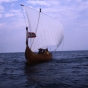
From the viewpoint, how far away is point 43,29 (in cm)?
3531

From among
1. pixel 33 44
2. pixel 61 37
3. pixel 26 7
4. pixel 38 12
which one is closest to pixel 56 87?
pixel 33 44

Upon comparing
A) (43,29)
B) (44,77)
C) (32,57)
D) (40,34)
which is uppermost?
(43,29)

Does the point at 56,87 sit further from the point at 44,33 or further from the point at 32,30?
the point at 44,33

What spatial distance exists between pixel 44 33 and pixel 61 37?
7.93 meters

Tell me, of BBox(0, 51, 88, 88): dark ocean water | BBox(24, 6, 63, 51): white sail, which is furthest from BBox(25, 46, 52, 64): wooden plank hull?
BBox(0, 51, 88, 88): dark ocean water

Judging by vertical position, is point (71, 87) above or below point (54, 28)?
below

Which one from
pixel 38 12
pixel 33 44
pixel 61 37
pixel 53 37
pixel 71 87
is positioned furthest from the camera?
pixel 61 37

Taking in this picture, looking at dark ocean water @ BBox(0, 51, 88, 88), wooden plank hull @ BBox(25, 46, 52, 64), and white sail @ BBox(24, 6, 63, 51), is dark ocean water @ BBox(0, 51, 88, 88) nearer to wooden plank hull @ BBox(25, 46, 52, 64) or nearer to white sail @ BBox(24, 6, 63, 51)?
wooden plank hull @ BBox(25, 46, 52, 64)

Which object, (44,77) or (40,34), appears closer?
(44,77)

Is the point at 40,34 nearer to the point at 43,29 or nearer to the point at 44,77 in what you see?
the point at 43,29

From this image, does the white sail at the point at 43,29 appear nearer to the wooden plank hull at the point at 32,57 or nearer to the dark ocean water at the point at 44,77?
the wooden plank hull at the point at 32,57

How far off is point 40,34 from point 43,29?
180cm

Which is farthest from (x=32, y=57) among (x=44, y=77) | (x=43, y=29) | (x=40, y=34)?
Answer: (x=44, y=77)

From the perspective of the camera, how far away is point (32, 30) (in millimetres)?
31672
